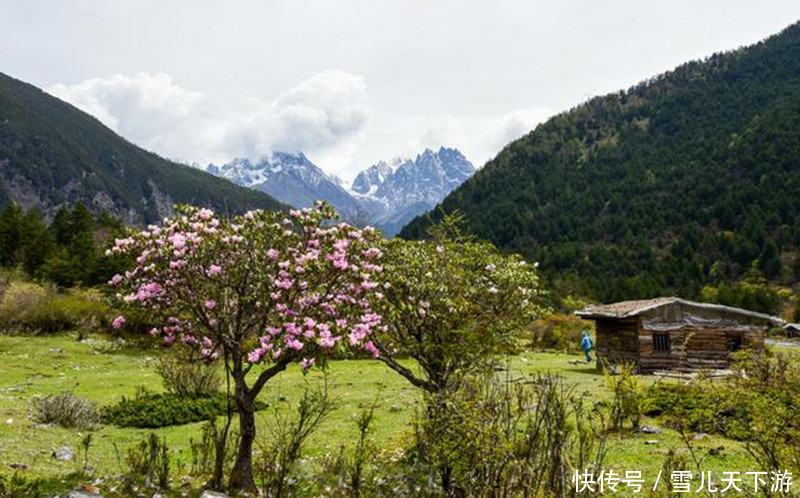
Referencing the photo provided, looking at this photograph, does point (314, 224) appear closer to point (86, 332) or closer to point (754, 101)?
point (86, 332)

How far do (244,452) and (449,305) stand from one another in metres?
4.46

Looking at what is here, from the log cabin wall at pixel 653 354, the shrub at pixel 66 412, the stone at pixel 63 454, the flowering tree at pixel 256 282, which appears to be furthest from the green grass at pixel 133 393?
the log cabin wall at pixel 653 354

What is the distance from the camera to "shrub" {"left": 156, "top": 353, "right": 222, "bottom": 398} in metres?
18.2

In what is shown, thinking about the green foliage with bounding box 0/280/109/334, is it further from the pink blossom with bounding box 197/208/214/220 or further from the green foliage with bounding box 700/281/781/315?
the green foliage with bounding box 700/281/781/315

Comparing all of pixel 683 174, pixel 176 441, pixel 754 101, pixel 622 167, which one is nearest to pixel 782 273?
pixel 683 174

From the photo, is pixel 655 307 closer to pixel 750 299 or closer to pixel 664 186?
pixel 750 299

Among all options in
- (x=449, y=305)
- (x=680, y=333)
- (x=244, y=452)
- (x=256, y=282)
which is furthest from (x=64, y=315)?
(x=680, y=333)

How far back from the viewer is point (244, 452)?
369 inches

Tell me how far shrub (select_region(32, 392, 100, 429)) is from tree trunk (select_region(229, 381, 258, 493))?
316 inches

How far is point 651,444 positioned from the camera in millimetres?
13852

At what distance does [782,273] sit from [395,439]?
10448 centimetres

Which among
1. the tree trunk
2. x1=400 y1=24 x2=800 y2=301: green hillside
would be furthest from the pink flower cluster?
x1=400 y1=24 x2=800 y2=301: green hillside

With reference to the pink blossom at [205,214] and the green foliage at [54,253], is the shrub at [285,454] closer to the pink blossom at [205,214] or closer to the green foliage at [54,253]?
the pink blossom at [205,214]

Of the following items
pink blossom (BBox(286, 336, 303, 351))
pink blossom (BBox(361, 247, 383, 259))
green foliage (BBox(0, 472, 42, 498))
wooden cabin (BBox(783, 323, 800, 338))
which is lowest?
wooden cabin (BBox(783, 323, 800, 338))
